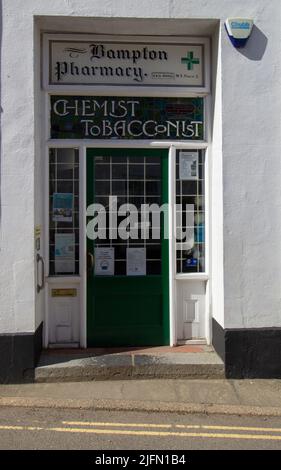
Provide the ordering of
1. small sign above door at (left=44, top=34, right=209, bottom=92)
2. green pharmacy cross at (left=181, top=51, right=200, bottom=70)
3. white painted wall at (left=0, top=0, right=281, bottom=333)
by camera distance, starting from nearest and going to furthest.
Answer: white painted wall at (left=0, top=0, right=281, bottom=333), small sign above door at (left=44, top=34, right=209, bottom=92), green pharmacy cross at (left=181, top=51, right=200, bottom=70)

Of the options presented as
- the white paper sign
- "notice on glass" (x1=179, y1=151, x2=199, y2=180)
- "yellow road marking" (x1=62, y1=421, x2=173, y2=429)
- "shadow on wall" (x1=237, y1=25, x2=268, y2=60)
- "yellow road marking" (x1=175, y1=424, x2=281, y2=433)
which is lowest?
"yellow road marking" (x1=175, y1=424, x2=281, y2=433)

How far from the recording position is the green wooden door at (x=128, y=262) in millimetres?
6191

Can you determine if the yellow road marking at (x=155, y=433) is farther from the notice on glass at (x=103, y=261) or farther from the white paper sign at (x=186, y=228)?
the white paper sign at (x=186, y=228)

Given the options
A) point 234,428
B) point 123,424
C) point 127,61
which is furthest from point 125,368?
point 127,61

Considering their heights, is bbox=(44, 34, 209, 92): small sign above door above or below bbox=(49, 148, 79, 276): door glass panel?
above

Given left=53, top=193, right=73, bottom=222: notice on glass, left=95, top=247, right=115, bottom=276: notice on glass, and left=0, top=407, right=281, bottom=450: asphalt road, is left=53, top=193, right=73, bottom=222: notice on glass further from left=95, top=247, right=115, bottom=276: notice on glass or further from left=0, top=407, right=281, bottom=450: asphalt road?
left=0, top=407, right=281, bottom=450: asphalt road

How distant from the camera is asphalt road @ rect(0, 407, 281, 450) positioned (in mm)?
4055

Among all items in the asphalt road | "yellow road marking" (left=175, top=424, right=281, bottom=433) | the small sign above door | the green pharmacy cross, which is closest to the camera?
the asphalt road

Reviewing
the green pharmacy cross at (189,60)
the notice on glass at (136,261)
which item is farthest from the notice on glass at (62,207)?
the green pharmacy cross at (189,60)

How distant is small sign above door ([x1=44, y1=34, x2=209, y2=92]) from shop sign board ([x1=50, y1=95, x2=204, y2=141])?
0.20 m

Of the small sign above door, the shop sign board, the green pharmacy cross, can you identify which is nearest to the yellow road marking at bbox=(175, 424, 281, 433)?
the shop sign board

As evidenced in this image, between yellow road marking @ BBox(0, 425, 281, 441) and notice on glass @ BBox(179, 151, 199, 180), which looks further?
notice on glass @ BBox(179, 151, 199, 180)

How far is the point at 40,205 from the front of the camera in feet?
19.4

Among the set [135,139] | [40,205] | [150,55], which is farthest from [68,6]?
[40,205]
